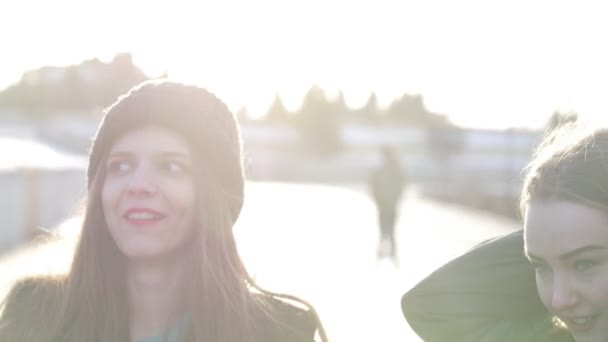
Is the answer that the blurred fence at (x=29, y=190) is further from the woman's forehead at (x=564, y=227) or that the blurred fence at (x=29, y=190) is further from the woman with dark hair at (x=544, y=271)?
the woman's forehead at (x=564, y=227)

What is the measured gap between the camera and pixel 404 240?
18859 mm

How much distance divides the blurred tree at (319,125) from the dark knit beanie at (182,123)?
8685 centimetres

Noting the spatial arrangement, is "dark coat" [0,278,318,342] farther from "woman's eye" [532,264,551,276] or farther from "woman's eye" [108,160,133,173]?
"woman's eye" [532,264,551,276]

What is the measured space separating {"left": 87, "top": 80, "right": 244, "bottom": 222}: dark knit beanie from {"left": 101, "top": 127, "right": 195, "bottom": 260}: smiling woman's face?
28 millimetres

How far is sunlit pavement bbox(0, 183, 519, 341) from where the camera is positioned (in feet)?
26.9

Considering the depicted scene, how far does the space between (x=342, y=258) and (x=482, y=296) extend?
1197cm

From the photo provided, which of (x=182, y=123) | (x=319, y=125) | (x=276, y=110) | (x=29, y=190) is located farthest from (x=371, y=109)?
(x=182, y=123)

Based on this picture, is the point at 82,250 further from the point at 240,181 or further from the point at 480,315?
the point at 480,315

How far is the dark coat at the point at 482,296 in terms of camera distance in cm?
265

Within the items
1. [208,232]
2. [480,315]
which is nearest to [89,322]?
[208,232]

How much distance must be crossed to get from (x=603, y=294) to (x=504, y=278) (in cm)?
49

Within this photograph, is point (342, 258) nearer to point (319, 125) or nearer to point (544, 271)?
point (544, 271)

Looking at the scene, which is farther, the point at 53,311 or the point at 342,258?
the point at 342,258

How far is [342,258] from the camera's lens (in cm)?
1462
